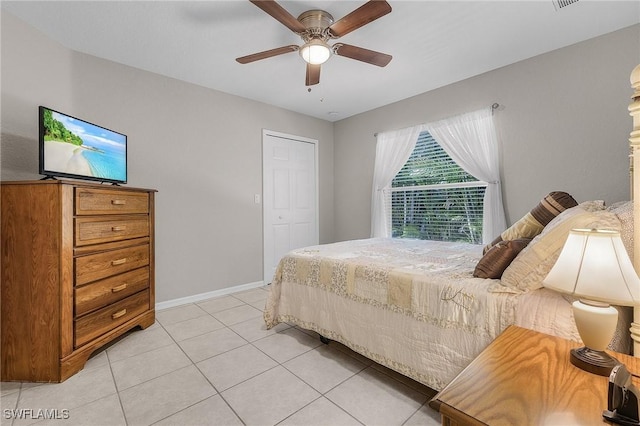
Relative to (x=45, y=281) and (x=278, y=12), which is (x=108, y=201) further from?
(x=278, y=12)

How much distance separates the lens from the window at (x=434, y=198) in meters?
3.28

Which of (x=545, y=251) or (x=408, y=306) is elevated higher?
(x=545, y=251)

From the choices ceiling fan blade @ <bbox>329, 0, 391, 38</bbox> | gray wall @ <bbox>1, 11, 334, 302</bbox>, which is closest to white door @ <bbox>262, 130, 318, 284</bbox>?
gray wall @ <bbox>1, 11, 334, 302</bbox>

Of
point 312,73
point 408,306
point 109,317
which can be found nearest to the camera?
point 408,306

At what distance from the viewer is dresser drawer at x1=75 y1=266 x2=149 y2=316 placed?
6.20 feet

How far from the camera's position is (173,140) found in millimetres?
3131

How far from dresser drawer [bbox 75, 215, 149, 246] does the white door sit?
1668 mm

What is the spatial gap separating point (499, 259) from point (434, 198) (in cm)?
224

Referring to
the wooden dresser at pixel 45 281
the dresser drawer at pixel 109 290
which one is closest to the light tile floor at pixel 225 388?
the wooden dresser at pixel 45 281

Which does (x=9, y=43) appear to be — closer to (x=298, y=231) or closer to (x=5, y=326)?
(x=5, y=326)

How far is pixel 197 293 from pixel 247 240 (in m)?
0.88

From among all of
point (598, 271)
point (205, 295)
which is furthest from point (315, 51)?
point (205, 295)

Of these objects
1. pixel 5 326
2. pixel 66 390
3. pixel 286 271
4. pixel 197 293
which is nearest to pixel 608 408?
pixel 286 271

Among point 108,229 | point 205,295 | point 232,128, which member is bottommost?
point 205,295
